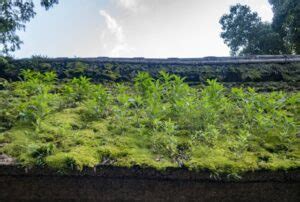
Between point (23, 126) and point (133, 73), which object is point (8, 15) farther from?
point (23, 126)

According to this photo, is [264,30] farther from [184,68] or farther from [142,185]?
[142,185]

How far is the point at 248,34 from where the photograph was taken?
2836 cm

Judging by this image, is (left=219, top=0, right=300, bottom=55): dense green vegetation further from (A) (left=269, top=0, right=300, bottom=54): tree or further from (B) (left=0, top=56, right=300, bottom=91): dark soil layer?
(B) (left=0, top=56, right=300, bottom=91): dark soil layer

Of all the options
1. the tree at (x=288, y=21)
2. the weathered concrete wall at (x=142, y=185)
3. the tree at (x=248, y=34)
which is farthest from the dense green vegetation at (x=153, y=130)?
the tree at (x=248, y=34)

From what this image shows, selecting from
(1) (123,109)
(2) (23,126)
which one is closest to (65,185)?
(2) (23,126)

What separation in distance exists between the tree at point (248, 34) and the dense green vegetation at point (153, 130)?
22.8 metres

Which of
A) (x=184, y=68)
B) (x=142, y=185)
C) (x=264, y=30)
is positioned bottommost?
(x=142, y=185)

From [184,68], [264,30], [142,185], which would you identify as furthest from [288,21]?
[142,185]

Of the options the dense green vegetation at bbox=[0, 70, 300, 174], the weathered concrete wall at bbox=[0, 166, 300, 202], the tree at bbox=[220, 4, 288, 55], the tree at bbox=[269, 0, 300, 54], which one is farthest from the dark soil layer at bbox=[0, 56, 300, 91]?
the tree at bbox=[220, 4, 288, 55]

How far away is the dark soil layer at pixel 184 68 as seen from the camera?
7.07 meters

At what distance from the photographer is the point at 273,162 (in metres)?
3.50

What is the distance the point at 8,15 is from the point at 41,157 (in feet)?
38.1

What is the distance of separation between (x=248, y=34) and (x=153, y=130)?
26.7 meters

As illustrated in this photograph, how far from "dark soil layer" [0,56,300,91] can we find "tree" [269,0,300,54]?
1613cm
